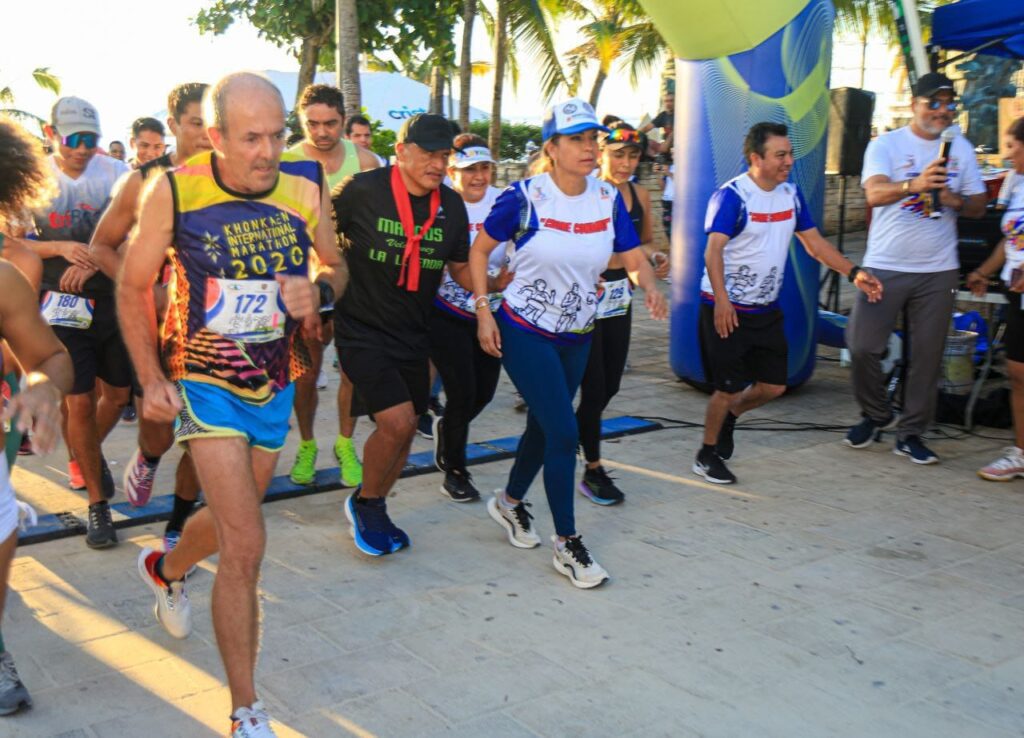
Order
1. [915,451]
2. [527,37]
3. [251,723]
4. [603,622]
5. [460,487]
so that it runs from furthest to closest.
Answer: [527,37], [915,451], [460,487], [603,622], [251,723]

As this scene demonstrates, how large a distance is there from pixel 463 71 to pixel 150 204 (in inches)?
748

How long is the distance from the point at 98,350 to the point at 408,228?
1714mm

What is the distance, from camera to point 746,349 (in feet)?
20.7

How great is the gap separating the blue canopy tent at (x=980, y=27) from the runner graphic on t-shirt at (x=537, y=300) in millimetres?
5989

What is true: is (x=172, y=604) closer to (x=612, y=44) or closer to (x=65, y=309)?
(x=65, y=309)

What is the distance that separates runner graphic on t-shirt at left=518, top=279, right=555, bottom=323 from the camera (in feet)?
16.0

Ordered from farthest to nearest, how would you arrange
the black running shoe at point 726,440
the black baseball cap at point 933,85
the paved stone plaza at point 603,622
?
1. the black baseball cap at point 933,85
2. the black running shoe at point 726,440
3. the paved stone plaza at point 603,622

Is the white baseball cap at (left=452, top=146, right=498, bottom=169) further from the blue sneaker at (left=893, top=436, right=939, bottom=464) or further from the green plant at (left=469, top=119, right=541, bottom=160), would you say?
the green plant at (left=469, top=119, right=541, bottom=160)

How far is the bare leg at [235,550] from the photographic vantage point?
3.28m

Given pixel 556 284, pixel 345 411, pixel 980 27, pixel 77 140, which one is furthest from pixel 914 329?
pixel 77 140

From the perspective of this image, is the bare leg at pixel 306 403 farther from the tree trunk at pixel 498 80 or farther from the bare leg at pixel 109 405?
the tree trunk at pixel 498 80

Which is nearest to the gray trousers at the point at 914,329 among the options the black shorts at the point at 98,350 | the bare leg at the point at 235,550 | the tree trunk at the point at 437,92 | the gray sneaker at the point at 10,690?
the black shorts at the point at 98,350

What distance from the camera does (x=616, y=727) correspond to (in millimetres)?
3508

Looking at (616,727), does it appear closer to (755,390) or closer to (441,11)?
(755,390)
